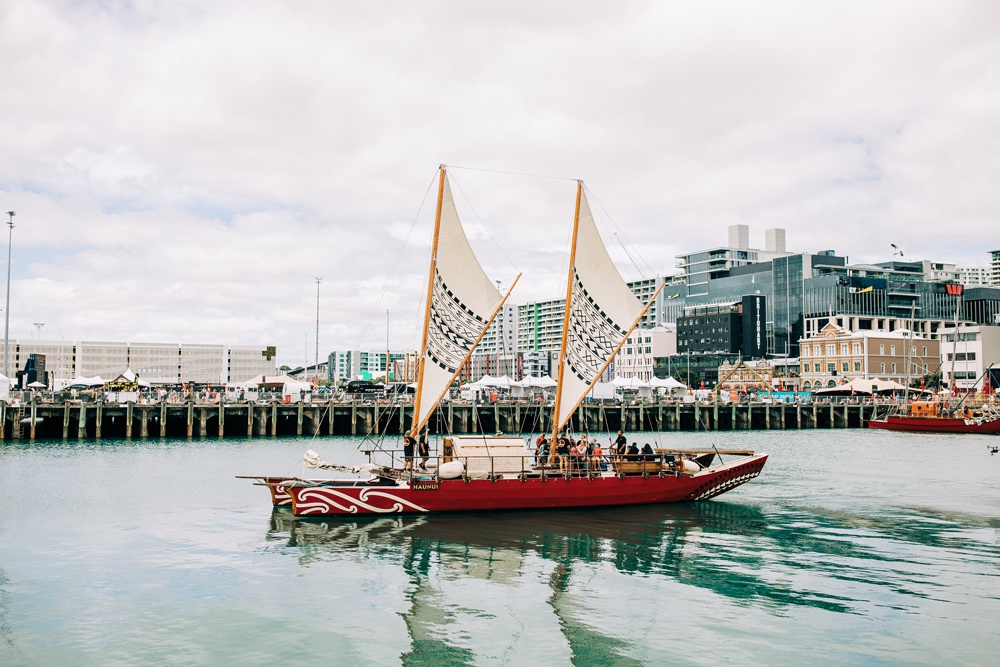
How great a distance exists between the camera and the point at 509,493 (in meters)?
34.2

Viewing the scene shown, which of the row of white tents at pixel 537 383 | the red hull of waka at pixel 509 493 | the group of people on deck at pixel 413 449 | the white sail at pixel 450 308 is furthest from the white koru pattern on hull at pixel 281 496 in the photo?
the row of white tents at pixel 537 383

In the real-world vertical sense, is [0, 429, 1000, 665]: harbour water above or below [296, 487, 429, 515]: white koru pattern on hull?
below

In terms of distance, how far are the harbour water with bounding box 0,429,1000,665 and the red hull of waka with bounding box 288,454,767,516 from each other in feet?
1.85

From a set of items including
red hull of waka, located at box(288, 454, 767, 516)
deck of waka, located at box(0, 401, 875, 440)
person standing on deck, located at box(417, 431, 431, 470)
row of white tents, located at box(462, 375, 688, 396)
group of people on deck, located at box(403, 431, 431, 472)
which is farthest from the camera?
row of white tents, located at box(462, 375, 688, 396)

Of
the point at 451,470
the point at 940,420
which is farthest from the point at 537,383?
the point at 451,470

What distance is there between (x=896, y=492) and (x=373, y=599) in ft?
100

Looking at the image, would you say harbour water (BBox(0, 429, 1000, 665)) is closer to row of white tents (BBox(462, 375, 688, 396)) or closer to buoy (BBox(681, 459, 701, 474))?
buoy (BBox(681, 459, 701, 474))

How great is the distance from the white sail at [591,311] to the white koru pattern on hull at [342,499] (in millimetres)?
9171

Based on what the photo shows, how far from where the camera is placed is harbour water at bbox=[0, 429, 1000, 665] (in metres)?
18.9

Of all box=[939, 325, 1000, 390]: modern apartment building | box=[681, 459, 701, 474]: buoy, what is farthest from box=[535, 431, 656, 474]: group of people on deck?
box=[939, 325, 1000, 390]: modern apartment building

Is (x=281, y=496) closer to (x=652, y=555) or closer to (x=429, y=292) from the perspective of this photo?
(x=429, y=292)

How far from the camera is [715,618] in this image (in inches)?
819

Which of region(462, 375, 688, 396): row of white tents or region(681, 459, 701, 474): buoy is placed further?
region(462, 375, 688, 396): row of white tents

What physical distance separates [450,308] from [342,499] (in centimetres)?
897
